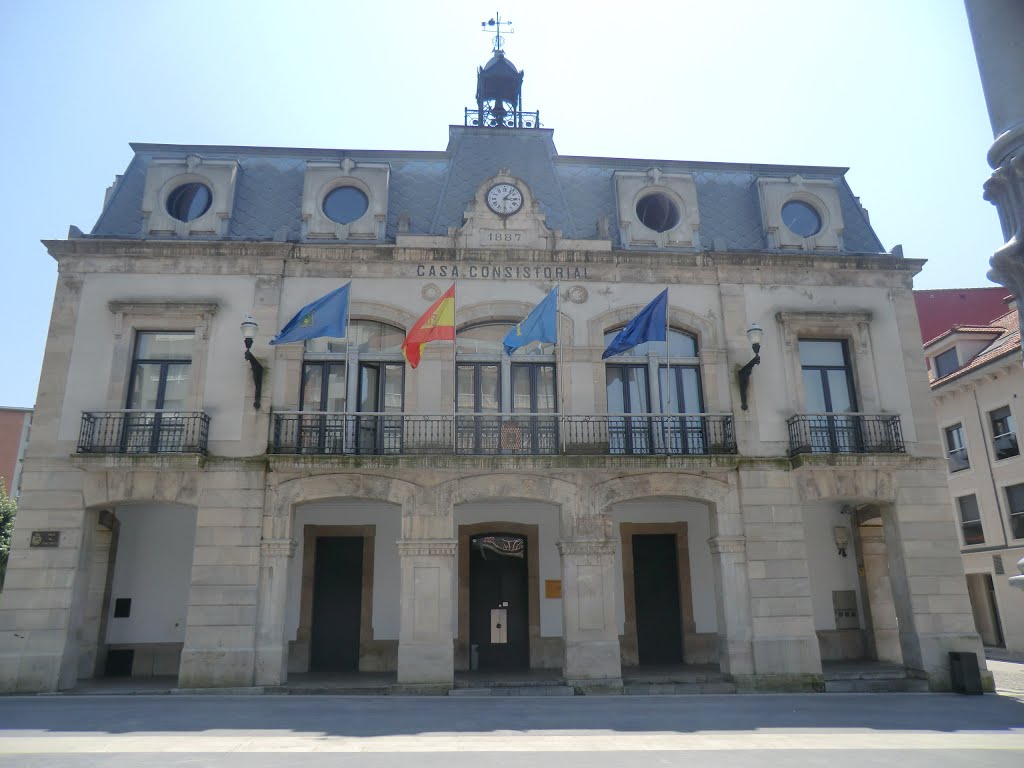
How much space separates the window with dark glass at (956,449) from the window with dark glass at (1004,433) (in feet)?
5.12

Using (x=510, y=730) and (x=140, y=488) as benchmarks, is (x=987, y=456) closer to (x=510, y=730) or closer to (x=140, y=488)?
(x=510, y=730)

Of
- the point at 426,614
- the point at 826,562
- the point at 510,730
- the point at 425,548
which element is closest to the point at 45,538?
the point at 425,548

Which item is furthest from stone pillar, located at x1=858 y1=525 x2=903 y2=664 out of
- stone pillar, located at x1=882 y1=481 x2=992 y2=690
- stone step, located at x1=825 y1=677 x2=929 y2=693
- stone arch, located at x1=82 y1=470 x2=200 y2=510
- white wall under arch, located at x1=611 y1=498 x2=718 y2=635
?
stone arch, located at x1=82 y1=470 x2=200 y2=510

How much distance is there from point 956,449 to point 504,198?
20.5 m

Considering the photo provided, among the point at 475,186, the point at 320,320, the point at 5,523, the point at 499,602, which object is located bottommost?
the point at 499,602

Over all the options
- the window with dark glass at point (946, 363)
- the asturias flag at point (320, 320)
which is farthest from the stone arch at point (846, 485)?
the window with dark glass at point (946, 363)

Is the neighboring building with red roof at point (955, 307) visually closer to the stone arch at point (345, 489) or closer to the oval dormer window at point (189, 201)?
the stone arch at point (345, 489)

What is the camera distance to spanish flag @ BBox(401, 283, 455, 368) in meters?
15.8

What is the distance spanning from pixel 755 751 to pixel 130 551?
15.2 m

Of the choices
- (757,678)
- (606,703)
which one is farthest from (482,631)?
(757,678)

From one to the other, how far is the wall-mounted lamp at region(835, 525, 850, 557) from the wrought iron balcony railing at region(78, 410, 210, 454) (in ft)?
53.3

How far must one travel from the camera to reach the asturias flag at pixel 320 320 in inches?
616

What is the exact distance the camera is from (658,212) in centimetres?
1934

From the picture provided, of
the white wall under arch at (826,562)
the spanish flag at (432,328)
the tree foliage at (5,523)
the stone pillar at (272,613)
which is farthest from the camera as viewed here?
Answer: the tree foliage at (5,523)
